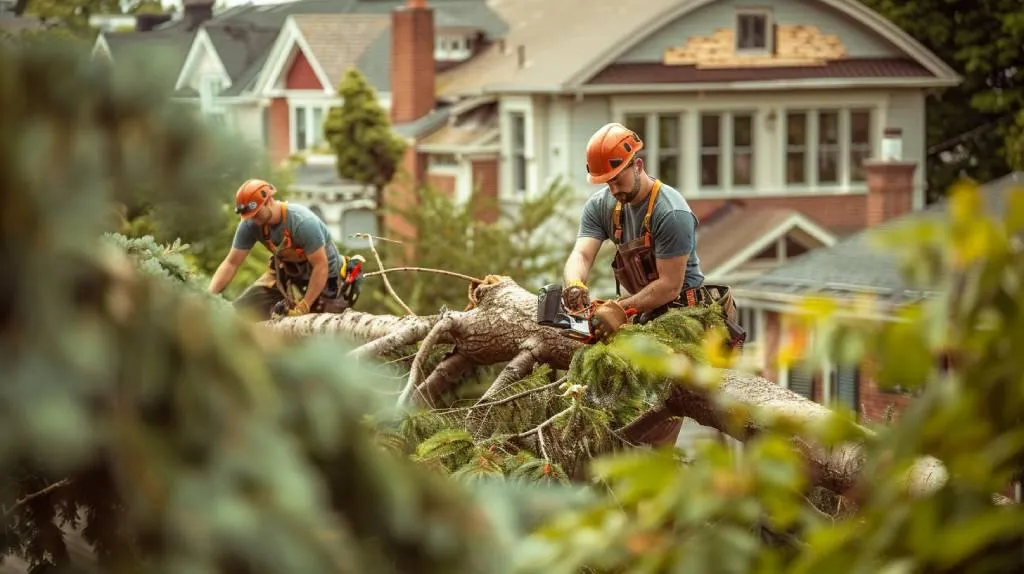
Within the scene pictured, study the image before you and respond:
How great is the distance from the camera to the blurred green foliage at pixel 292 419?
94.9 inches

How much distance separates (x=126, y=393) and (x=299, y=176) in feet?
144

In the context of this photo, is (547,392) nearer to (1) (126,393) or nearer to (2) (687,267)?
(2) (687,267)

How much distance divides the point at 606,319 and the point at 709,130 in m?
32.6

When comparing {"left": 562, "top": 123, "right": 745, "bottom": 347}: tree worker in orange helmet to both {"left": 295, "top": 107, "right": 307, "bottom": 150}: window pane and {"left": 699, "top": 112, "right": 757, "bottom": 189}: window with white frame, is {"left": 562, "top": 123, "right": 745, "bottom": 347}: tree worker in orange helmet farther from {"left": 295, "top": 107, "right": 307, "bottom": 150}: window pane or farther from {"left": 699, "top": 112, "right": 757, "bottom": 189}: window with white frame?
{"left": 295, "top": 107, "right": 307, "bottom": 150}: window pane

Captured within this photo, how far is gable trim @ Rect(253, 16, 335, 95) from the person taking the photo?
48594 mm

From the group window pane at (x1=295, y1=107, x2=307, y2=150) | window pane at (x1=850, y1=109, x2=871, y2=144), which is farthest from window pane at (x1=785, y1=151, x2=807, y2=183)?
window pane at (x1=295, y1=107, x2=307, y2=150)

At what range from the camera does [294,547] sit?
2.49m

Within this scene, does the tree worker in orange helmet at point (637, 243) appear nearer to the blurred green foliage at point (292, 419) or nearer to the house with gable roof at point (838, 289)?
the blurred green foliage at point (292, 419)

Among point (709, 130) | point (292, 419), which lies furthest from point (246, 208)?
point (709, 130)

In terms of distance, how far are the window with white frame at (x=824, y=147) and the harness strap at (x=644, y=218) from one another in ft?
107

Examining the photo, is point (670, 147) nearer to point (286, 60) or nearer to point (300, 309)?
point (286, 60)

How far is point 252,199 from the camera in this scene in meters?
10.7

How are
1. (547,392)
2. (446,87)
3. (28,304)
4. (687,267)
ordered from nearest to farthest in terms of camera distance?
(28,304) < (547,392) < (687,267) < (446,87)

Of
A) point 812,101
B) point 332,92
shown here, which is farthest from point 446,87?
point 812,101
